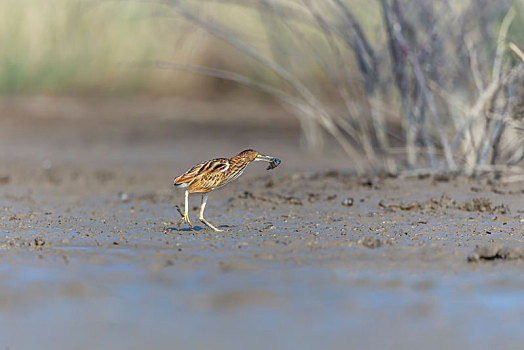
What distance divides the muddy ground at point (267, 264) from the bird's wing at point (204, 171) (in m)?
0.34

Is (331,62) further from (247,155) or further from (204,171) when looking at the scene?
(204,171)

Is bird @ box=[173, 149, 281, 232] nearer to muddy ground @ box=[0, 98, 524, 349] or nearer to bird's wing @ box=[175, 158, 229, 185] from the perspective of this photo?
bird's wing @ box=[175, 158, 229, 185]

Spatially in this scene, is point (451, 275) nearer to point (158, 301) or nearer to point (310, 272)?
point (310, 272)

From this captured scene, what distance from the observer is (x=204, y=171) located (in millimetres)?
5543

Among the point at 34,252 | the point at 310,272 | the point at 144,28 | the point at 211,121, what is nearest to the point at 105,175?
the point at 211,121

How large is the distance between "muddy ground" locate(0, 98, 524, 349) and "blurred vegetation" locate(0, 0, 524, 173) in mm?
534

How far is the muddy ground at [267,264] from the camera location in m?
3.36

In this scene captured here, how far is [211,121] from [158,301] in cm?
886

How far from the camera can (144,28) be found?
12984 mm

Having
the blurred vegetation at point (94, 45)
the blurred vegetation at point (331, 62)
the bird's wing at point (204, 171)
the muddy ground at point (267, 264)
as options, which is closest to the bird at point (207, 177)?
the bird's wing at point (204, 171)

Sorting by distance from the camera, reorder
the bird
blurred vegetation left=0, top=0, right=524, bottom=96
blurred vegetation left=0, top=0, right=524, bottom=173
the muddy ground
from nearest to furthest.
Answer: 1. the muddy ground
2. the bird
3. blurred vegetation left=0, top=0, right=524, bottom=173
4. blurred vegetation left=0, top=0, right=524, bottom=96

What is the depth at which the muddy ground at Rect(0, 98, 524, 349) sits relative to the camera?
336 centimetres

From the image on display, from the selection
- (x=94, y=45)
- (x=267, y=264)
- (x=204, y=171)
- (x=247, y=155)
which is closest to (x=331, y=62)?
(x=94, y=45)

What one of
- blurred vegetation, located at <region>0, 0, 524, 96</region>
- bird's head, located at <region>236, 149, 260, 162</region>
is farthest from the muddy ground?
blurred vegetation, located at <region>0, 0, 524, 96</region>
